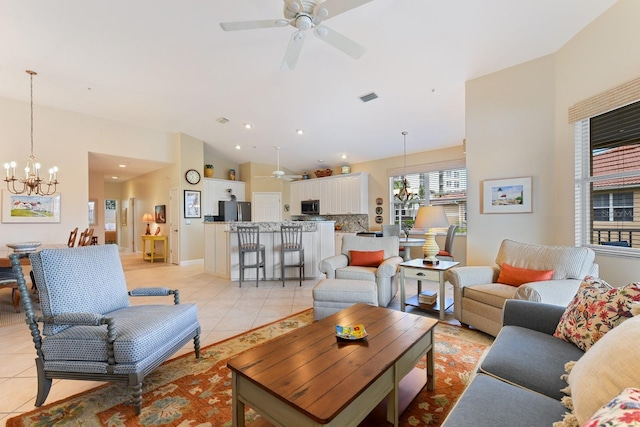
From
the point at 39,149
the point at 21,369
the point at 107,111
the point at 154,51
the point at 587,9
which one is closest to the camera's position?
the point at 21,369

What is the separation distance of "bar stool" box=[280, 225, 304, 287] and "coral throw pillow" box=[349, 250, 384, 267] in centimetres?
127

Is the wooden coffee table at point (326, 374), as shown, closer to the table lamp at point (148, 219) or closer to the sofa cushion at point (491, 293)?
the sofa cushion at point (491, 293)

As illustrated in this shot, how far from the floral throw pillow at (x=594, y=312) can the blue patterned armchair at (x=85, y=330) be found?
2.45 meters

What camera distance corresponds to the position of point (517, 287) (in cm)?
267

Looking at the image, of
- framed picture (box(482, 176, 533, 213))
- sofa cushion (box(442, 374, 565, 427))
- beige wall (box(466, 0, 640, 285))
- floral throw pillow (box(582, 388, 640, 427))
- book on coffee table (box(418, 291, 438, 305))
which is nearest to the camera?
floral throw pillow (box(582, 388, 640, 427))

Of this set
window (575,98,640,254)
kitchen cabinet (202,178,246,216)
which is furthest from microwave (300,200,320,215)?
window (575,98,640,254)

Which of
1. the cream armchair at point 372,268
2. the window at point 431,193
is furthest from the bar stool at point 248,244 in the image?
the window at point 431,193

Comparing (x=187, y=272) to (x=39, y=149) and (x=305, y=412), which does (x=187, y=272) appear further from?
(x=305, y=412)

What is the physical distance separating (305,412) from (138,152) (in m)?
7.02

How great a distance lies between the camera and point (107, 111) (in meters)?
5.53

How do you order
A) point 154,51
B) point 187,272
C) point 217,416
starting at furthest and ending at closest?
point 187,272
point 154,51
point 217,416

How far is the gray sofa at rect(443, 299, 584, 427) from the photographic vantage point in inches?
40.0

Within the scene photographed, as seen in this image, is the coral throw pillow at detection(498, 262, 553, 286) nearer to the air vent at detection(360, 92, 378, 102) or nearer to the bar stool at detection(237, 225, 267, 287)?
the air vent at detection(360, 92, 378, 102)

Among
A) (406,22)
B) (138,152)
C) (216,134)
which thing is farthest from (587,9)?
(138,152)
